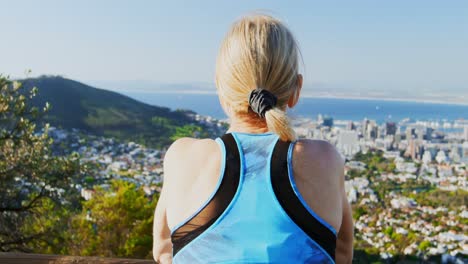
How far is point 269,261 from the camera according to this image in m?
0.96

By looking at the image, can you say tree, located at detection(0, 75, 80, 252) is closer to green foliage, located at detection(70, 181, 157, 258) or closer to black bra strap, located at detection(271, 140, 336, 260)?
green foliage, located at detection(70, 181, 157, 258)

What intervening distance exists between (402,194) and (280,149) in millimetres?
22129

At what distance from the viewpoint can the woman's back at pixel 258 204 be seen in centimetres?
97

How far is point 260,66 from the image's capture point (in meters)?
1.08

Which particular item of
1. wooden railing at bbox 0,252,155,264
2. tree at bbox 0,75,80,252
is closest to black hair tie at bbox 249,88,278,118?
wooden railing at bbox 0,252,155,264

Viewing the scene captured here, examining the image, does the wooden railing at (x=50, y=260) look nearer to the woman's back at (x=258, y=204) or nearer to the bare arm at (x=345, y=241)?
the woman's back at (x=258, y=204)

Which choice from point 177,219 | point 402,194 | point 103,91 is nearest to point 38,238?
point 177,219

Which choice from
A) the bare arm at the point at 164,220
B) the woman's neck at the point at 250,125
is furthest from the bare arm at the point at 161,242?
the woman's neck at the point at 250,125

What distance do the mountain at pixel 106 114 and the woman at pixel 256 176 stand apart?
3250 cm

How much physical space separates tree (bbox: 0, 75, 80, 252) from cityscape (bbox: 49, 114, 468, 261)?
0.70 meters

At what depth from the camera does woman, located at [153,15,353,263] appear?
978 mm

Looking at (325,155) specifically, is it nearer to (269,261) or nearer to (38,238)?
(269,261)

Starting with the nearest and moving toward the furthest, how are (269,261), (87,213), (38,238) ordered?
1. (269,261)
2. (38,238)
3. (87,213)

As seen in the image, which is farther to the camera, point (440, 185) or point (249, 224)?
point (440, 185)
